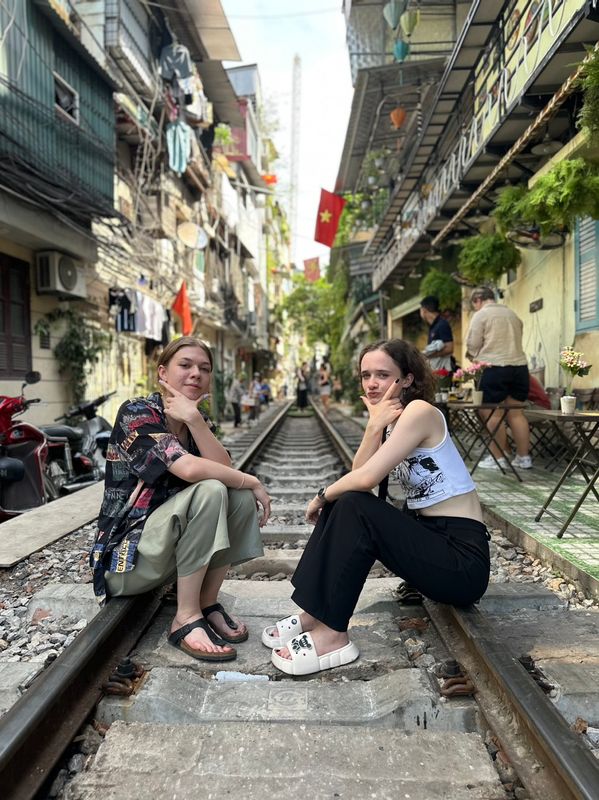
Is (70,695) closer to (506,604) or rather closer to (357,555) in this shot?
(357,555)

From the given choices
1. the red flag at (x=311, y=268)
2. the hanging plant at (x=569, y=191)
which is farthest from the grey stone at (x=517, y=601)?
the red flag at (x=311, y=268)

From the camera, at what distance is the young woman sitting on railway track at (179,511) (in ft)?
8.15

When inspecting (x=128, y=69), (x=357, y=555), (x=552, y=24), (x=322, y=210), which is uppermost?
(x=128, y=69)

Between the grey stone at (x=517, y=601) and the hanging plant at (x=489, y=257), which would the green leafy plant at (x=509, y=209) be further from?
the grey stone at (x=517, y=601)

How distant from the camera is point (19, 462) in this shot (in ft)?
17.3

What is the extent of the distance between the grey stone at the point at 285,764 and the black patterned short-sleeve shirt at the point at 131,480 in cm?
78

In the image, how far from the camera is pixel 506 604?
3049mm

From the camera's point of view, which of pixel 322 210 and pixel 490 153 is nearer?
pixel 490 153

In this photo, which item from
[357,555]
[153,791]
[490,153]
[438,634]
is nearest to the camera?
[153,791]

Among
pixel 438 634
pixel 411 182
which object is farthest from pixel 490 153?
pixel 438 634

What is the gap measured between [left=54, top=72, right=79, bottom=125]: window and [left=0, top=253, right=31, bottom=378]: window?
2.88 meters

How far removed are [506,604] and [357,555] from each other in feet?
3.91

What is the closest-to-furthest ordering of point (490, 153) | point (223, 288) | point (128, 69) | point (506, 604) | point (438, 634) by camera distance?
point (438, 634), point (506, 604), point (490, 153), point (128, 69), point (223, 288)

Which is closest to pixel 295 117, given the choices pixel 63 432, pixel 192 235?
pixel 192 235
